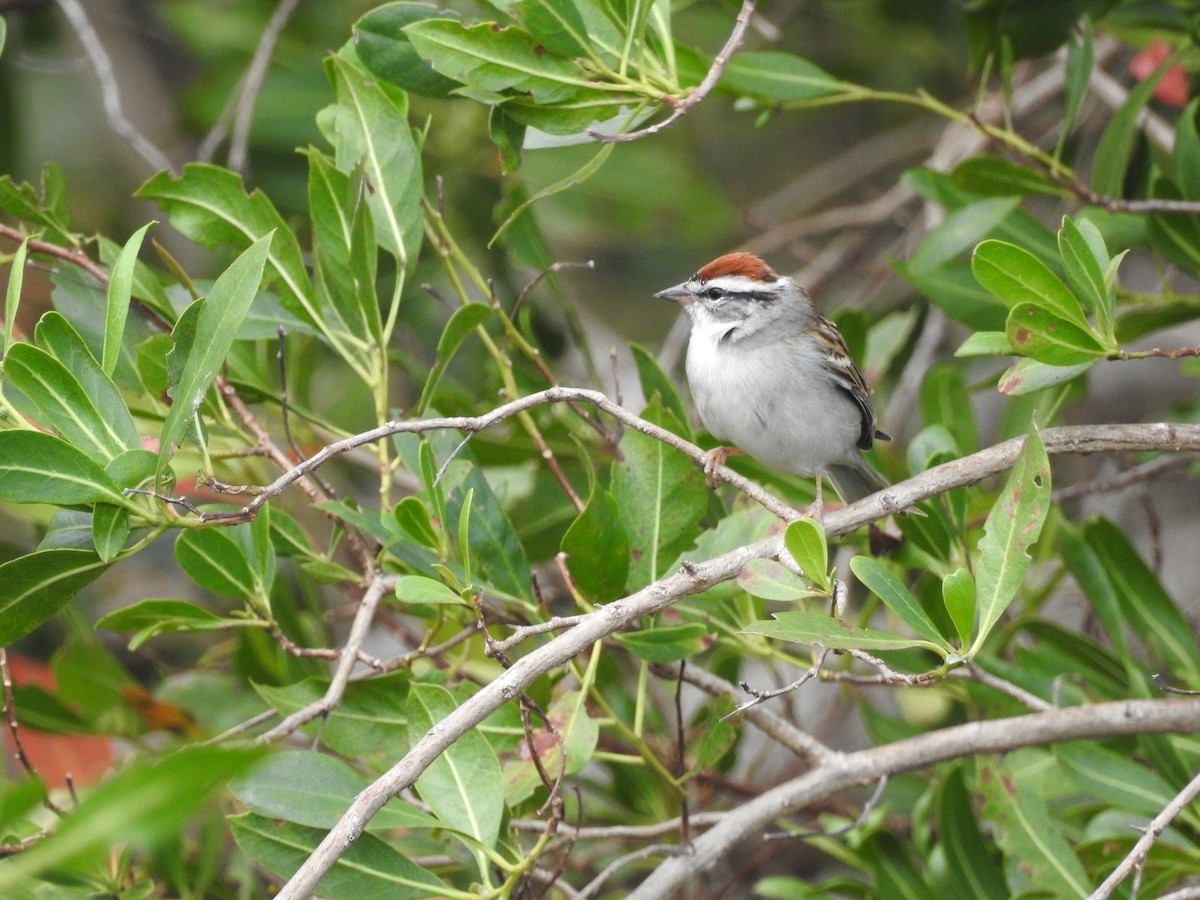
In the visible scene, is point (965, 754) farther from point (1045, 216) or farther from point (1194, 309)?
point (1045, 216)

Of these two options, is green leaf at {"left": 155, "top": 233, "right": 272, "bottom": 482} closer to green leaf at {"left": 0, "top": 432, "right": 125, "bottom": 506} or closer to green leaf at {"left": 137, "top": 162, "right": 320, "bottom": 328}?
green leaf at {"left": 0, "top": 432, "right": 125, "bottom": 506}

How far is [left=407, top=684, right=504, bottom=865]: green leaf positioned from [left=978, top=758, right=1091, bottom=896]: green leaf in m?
1.22

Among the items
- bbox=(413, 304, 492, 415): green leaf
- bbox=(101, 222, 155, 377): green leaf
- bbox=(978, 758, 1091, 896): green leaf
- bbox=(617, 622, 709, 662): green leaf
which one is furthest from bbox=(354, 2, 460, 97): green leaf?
bbox=(978, 758, 1091, 896): green leaf

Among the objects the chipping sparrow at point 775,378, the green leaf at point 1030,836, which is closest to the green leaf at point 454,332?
the chipping sparrow at point 775,378

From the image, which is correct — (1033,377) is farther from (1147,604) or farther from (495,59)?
(495,59)

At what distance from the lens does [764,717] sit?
246cm

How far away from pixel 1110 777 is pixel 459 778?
1428 millimetres

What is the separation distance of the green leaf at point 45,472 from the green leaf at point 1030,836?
6.35 ft

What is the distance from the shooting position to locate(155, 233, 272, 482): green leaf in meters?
1.82

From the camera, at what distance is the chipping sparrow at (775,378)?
10.4ft

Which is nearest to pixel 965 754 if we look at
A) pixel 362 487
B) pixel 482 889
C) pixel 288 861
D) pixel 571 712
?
pixel 571 712

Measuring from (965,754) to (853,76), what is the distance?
329cm

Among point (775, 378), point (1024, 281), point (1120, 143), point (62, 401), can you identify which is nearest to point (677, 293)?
point (775, 378)

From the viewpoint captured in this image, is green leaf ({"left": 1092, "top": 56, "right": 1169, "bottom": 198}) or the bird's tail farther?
the bird's tail
